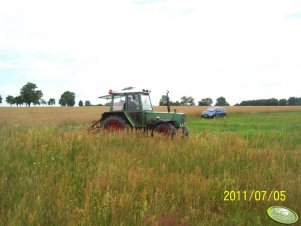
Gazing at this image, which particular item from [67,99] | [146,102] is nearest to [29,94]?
[67,99]

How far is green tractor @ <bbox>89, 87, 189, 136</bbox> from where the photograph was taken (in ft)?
42.0

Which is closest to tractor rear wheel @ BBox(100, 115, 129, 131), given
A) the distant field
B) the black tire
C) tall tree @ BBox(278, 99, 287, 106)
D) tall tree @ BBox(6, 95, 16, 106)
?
the black tire

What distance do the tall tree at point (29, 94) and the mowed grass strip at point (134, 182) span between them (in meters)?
102

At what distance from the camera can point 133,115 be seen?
1320 centimetres

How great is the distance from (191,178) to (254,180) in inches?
46.1

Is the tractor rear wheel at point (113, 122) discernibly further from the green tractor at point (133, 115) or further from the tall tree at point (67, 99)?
the tall tree at point (67, 99)

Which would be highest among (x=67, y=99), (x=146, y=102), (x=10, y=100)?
(x=10, y=100)

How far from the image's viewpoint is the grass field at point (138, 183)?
13.3ft

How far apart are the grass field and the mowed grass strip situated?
0.04 ft

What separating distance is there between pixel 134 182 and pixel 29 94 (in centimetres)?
10728

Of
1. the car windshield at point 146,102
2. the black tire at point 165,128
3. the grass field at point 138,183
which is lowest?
the grass field at point 138,183

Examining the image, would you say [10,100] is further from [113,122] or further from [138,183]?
[138,183]

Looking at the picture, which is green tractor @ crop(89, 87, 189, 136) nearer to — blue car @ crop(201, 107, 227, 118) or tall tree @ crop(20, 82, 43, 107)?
blue car @ crop(201, 107, 227, 118)

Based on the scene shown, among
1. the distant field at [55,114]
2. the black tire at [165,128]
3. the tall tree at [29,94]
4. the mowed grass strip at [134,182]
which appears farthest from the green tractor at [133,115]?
the tall tree at [29,94]
